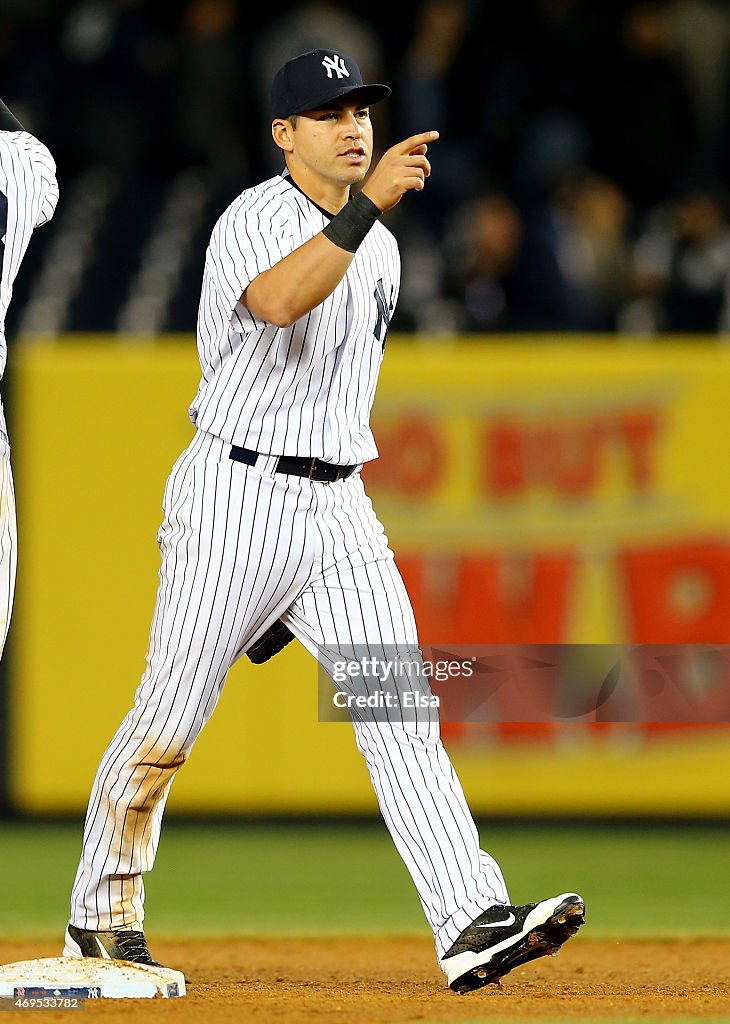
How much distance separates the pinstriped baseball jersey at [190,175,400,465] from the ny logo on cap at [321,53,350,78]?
0.28 meters

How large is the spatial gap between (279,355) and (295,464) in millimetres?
249

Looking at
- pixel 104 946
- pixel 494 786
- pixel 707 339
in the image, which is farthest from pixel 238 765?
pixel 104 946

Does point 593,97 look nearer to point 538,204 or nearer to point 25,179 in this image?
point 538,204

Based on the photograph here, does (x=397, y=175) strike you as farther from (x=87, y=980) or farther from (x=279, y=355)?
(x=87, y=980)

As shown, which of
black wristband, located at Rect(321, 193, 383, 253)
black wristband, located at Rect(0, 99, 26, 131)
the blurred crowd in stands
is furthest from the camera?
the blurred crowd in stands

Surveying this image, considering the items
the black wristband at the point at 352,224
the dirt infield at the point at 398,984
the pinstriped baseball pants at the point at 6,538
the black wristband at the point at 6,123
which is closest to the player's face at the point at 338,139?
the black wristband at the point at 352,224

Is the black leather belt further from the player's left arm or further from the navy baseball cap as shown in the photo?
the navy baseball cap

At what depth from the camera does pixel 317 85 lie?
4.08 meters

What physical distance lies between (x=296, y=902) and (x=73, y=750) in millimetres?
1756

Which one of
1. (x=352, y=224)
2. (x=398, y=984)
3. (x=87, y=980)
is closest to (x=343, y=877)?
(x=398, y=984)

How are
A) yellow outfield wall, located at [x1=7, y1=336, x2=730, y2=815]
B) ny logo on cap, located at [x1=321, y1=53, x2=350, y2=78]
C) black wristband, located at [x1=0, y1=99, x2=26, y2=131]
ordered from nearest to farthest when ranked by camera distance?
ny logo on cap, located at [x1=321, y1=53, x2=350, y2=78], black wristband, located at [x1=0, y1=99, x2=26, y2=131], yellow outfield wall, located at [x1=7, y1=336, x2=730, y2=815]

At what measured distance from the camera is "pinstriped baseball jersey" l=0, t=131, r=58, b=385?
160 inches

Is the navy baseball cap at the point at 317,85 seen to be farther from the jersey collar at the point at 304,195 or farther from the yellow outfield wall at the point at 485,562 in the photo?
the yellow outfield wall at the point at 485,562

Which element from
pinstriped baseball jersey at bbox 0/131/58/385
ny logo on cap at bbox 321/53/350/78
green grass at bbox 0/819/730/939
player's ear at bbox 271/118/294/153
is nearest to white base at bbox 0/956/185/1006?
pinstriped baseball jersey at bbox 0/131/58/385
